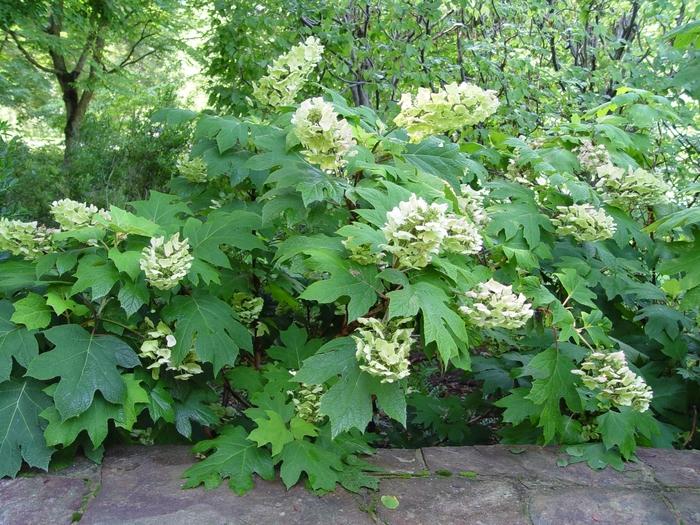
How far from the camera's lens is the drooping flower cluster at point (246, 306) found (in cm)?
259

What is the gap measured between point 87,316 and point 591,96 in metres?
4.12

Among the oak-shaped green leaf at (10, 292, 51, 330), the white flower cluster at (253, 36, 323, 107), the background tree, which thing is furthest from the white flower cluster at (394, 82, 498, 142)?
the background tree

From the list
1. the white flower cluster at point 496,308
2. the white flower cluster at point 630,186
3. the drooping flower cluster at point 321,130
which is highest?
the drooping flower cluster at point 321,130

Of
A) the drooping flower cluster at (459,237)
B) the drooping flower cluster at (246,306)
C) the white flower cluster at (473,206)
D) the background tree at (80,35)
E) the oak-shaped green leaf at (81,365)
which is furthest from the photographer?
the background tree at (80,35)

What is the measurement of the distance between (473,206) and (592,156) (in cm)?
78

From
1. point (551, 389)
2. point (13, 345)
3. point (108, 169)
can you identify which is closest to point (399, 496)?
point (551, 389)

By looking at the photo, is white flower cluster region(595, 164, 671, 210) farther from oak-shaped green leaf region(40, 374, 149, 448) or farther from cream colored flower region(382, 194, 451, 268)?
oak-shaped green leaf region(40, 374, 149, 448)

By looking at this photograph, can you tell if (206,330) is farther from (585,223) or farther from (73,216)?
(585,223)

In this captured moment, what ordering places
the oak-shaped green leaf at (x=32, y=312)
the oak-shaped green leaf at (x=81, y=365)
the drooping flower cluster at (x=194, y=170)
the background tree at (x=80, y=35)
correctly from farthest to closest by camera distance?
the background tree at (x=80, y=35) < the drooping flower cluster at (x=194, y=170) < the oak-shaped green leaf at (x=32, y=312) < the oak-shaped green leaf at (x=81, y=365)

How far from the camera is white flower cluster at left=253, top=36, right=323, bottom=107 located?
8.87 feet

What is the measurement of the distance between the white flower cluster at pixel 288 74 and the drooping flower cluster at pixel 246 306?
34.5 inches

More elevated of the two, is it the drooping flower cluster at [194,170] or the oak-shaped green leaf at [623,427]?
the drooping flower cluster at [194,170]

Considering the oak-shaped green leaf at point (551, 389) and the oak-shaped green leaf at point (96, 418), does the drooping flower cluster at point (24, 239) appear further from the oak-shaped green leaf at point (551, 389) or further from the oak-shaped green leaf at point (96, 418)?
the oak-shaped green leaf at point (551, 389)

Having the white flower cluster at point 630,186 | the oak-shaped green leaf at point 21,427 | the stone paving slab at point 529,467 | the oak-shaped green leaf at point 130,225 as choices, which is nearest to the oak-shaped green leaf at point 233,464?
the oak-shaped green leaf at point 21,427
